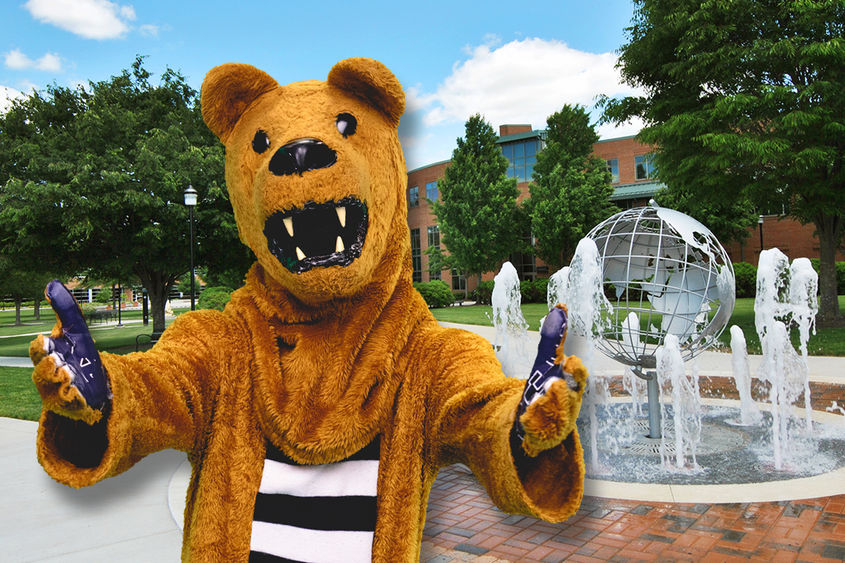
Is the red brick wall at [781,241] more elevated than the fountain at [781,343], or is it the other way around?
the red brick wall at [781,241]

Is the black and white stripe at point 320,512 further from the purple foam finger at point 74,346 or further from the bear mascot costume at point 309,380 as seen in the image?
the purple foam finger at point 74,346

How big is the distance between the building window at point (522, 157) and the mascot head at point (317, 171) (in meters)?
37.6

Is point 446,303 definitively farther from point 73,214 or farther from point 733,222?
point 73,214

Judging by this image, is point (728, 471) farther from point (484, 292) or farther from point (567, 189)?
point (484, 292)

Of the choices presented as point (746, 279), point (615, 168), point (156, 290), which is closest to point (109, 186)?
point (156, 290)

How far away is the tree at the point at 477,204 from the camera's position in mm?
30359

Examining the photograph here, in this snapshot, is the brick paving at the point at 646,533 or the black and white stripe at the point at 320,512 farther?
the brick paving at the point at 646,533

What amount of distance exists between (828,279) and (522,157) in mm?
24800

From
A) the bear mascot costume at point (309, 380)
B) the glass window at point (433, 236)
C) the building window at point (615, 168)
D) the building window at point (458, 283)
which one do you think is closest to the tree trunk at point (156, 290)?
the bear mascot costume at point (309, 380)

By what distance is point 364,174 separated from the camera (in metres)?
1.72

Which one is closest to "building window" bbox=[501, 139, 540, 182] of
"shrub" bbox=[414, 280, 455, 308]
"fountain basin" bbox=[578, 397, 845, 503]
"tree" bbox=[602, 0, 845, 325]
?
"shrub" bbox=[414, 280, 455, 308]

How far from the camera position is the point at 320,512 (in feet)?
5.44

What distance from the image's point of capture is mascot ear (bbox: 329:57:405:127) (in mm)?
1836

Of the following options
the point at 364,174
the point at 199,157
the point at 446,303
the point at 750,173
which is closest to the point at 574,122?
the point at 446,303
